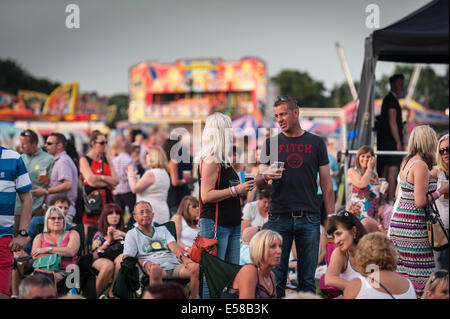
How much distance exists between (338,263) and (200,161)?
4.35 ft

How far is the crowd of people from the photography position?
3.97m

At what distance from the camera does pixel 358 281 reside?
358 centimetres

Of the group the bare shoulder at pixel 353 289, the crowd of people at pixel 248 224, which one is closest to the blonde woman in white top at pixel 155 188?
the crowd of people at pixel 248 224

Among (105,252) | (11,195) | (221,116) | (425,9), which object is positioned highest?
(425,9)

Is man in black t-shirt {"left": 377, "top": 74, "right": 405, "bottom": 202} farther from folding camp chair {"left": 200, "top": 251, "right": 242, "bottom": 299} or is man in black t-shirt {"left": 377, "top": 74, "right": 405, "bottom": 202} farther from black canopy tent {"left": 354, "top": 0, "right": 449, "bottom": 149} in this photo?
folding camp chair {"left": 200, "top": 251, "right": 242, "bottom": 299}

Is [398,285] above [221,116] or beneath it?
beneath

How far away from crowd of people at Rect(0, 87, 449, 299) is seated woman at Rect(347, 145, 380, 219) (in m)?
0.01

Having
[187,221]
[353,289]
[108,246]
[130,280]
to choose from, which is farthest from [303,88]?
[353,289]

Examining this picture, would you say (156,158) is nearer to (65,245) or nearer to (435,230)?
(65,245)

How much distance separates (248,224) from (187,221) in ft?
2.92

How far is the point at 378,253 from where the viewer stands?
3.73 metres

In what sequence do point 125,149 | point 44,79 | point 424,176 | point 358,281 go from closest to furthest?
point 358,281 < point 424,176 < point 125,149 < point 44,79
